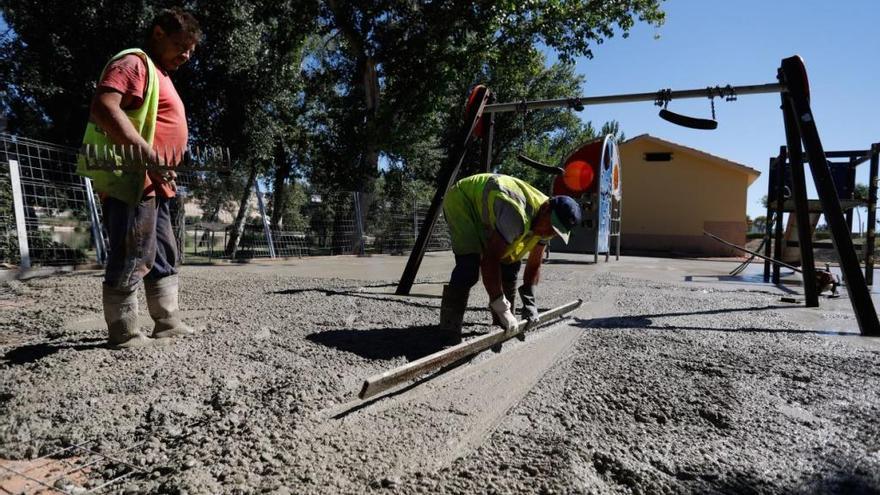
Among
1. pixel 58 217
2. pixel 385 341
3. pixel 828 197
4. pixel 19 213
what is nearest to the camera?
pixel 385 341

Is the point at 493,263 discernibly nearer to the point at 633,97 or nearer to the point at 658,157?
the point at 633,97

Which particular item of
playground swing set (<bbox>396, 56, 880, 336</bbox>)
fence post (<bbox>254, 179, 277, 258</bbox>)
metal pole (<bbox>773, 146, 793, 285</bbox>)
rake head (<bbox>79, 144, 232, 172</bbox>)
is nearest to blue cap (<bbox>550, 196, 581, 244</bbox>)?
rake head (<bbox>79, 144, 232, 172</bbox>)

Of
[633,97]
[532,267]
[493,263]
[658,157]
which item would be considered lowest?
[532,267]

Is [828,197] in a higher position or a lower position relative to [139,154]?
lower

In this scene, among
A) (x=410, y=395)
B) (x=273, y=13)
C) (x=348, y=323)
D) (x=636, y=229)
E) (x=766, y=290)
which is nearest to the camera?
(x=410, y=395)

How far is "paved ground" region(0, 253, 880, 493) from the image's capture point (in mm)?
1717

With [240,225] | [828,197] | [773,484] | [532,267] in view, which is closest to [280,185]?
[240,225]

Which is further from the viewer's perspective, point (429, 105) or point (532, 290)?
point (429, 105)

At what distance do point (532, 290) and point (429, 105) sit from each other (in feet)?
35.4

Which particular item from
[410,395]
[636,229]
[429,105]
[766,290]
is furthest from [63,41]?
[636,229]

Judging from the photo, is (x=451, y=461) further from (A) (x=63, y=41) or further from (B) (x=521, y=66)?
(B) (x=521, y=66)

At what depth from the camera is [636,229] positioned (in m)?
22.0

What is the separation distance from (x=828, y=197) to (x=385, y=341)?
405 centimetres

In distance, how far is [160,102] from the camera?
2857mm
